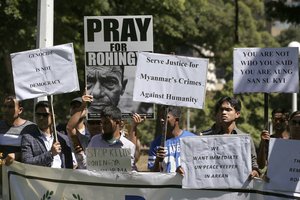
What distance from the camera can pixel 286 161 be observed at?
21.0 feet

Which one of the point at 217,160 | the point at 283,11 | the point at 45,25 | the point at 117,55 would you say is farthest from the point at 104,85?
the point at 283,11

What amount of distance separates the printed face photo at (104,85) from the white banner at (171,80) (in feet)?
5.26

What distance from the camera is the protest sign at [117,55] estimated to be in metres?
8.71

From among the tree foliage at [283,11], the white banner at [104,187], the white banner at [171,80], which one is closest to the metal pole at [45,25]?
the white banner at [104,187]

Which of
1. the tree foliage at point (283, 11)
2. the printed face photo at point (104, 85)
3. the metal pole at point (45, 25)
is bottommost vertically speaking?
the printed face photo at point (104, 85)

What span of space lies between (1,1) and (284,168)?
13588 millimetres

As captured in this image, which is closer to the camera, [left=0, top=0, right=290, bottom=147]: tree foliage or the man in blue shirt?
the man in blue shirt

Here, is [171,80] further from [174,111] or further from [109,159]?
[109,159]

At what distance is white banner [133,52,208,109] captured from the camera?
7.01 m

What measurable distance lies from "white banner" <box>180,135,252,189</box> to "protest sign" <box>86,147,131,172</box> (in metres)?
0.55

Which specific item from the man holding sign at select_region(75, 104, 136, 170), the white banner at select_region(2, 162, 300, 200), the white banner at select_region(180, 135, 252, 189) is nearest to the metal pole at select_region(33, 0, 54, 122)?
the white banner at select_region(2, 162, 300, 200)

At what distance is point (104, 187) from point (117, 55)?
7.35 ft

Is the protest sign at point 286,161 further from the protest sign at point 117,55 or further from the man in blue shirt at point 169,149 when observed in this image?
the protest sign at point 117,55

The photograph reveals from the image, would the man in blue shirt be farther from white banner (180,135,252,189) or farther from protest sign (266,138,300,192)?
protest sign (266,138,300,192)
